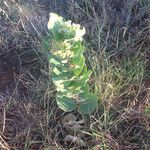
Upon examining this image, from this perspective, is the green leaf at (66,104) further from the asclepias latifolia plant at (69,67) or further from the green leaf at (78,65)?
the green leaf at (78,65)

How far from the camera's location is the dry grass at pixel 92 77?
181 centimetres

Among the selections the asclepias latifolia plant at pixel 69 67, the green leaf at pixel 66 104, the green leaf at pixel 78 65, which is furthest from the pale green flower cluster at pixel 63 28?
the green leaf at pixel 66 104

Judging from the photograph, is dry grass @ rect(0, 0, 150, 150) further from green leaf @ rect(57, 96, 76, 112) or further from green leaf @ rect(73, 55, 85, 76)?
green leaf @ rect(73, 55, 85, 76)

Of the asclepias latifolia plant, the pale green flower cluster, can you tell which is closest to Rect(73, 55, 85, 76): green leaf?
the asclepias latifolia plant

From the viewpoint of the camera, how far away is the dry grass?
1.81 metres

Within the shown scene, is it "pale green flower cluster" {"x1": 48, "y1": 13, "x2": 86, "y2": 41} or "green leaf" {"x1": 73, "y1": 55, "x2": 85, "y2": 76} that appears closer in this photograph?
"pale green flower cluster" {"x1": 48, "y1": 13, "x2": 86, "y2": 41}

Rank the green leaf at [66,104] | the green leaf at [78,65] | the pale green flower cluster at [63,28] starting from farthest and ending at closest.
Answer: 1. the green leaf at [66,104]
2. the green leaf at [78,65]
3. the pale green flower cluster at [63,28]

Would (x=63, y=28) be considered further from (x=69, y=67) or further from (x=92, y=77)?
(x=92, y=77)

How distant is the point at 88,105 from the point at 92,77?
21cm

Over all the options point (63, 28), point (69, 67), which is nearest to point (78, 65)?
point (69, 67)

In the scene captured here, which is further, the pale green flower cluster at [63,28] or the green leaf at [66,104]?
the green leaf at [66,104]

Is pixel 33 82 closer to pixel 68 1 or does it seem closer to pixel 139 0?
pixel 68 1

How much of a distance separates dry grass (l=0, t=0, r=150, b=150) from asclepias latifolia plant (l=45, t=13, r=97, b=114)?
0.28ft

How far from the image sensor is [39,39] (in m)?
2.22
